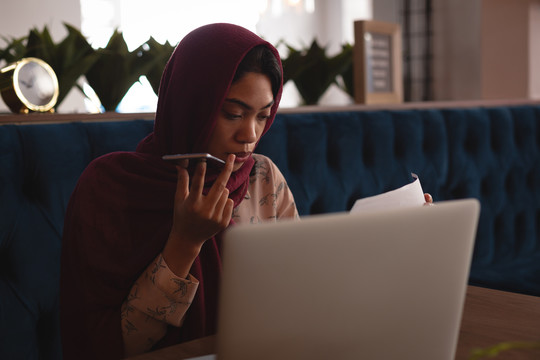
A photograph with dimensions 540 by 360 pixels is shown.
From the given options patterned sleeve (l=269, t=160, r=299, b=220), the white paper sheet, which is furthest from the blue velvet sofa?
the white paper sheet

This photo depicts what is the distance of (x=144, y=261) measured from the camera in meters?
0.80

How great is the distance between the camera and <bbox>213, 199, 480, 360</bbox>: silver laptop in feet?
1.24

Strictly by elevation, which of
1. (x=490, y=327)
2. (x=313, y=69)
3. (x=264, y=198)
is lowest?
(x=490, y=327)

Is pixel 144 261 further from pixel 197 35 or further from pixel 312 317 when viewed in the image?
pixel 312 317

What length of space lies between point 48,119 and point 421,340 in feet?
2.83

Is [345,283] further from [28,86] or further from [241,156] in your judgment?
[28,86]

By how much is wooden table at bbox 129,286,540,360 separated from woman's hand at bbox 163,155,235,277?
0.40ft

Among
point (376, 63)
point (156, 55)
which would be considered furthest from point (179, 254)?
point (376, 63)

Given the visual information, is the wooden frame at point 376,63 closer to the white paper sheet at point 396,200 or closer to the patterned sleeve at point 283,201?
the patterned sleeve at point 283,201

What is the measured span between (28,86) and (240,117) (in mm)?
528

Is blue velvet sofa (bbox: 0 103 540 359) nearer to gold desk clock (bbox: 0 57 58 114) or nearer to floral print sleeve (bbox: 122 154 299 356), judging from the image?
gold desk clock (bbox: 0 57 58 114)

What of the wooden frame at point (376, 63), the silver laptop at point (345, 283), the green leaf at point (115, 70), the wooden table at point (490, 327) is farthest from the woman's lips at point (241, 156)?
the wooden frame at point (376, 63)

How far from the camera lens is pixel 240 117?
0.83 meters

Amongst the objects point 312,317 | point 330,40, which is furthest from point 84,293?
point 330,40
